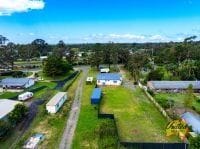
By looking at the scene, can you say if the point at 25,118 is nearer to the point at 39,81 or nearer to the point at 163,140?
the point at 163,140

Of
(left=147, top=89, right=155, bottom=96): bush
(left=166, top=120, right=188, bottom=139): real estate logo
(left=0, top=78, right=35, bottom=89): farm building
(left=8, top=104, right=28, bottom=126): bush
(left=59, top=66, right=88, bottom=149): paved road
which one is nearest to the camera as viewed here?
(left=59, top=66, right=88, bottom=149): paved road

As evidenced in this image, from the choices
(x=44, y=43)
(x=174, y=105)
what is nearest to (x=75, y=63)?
(x=44, y=43)

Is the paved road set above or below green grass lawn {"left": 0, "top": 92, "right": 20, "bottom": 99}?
below

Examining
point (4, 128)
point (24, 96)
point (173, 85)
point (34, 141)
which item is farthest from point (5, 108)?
point (173, 85)

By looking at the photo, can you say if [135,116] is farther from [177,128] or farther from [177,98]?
[177,98]

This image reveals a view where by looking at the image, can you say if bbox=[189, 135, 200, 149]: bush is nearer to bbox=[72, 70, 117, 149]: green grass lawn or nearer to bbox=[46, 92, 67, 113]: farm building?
bbox=[72, 70, 117, 149]: green grass lawn

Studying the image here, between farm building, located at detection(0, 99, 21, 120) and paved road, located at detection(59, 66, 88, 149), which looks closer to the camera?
paved road, located at detection(59, 66, 88, 149)

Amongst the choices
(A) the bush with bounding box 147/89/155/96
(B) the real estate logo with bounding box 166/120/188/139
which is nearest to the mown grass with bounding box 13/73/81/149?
(B) the real estate logo with bounding box 166/120/188/139
